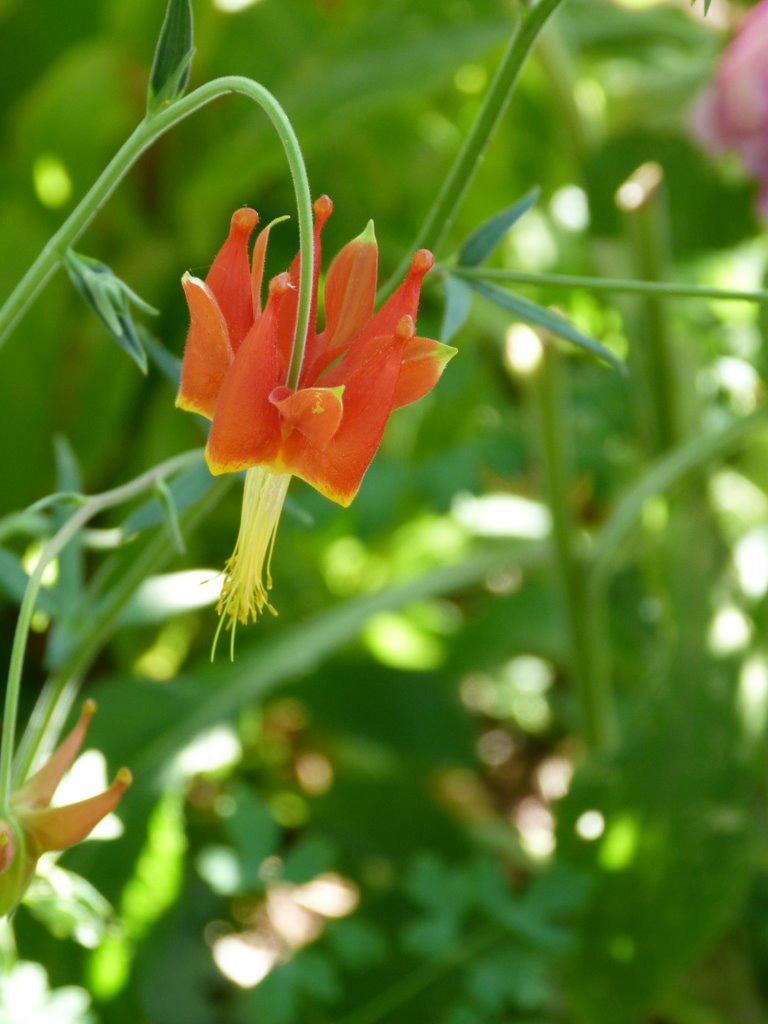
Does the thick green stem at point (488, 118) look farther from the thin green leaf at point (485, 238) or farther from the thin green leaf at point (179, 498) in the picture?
the thin green leaf at point (179, 498)

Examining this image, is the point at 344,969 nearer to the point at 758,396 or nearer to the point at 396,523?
the point at 396,523

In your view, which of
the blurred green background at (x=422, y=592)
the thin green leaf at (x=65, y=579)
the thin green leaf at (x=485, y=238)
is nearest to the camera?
the thin green leaf at (x=485, y=238)

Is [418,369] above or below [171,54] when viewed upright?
below

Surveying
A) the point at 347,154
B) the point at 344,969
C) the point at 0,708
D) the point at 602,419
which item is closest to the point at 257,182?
the point at 347,154

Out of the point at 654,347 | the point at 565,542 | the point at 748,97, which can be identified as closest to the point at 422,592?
the point at 565,542

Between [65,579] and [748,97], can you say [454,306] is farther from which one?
[748,97]

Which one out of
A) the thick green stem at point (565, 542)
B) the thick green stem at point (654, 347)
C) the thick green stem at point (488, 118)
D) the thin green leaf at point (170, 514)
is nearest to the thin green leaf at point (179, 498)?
the thin green leaf at point (170, 514)

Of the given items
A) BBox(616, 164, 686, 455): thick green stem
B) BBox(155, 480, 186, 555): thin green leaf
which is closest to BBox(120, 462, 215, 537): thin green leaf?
BBox(155, 480, 186, 555): thin green leaf

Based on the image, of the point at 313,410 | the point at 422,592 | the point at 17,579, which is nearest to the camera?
the point at 313,410
